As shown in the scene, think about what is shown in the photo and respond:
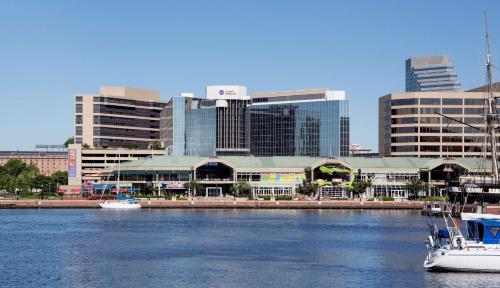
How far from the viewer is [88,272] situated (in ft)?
268

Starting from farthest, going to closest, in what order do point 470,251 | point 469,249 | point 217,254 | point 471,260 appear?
1. point 217,254
2. point 469,249
3. point 470,251
4. point 471,260

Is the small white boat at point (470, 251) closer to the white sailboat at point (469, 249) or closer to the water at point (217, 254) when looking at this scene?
the white sailboat at point (469, 249)

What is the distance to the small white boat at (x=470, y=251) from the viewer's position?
7738 cm

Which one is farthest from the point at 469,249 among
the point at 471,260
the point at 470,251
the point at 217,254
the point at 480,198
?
the point at 480,198

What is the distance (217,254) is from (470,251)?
1239 inches

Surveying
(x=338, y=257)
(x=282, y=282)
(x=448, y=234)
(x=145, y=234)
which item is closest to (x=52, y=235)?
(x=145, y=234)

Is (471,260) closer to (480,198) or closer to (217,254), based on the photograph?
(217,254)

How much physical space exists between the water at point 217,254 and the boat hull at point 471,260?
99 centimetres

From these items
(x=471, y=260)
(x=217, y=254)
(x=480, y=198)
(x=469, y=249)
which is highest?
(x=480, y=198)

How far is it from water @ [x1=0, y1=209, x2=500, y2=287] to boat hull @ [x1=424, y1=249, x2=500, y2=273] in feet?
3.26

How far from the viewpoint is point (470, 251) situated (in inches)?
3054

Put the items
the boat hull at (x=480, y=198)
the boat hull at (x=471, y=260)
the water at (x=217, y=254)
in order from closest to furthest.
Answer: the water at (x=217, y=254) < the boat hull at (x=471, y=260) < the boat hull at (x=480, y=198)

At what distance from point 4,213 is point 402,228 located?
94.7m

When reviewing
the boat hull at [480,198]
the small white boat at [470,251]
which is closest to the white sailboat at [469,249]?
the small white boat at [470,251]
